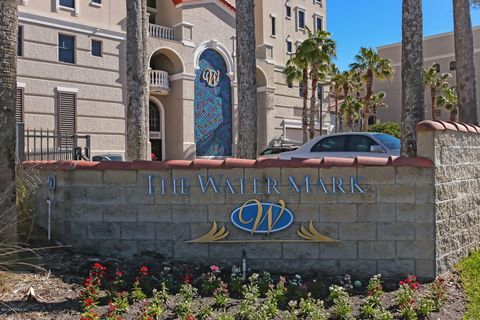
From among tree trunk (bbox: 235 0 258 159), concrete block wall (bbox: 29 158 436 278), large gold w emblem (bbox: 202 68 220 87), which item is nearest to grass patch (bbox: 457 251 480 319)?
concrete block wall (bbox: 29 158 436 278)

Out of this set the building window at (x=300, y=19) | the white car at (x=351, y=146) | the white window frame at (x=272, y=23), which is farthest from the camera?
the building window at (x=300, y=19)

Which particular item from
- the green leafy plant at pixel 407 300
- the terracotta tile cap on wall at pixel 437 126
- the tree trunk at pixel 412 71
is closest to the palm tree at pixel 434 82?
the tree trunk at pixel 412 71

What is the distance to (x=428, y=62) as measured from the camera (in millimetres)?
56438

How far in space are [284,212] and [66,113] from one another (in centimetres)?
1950

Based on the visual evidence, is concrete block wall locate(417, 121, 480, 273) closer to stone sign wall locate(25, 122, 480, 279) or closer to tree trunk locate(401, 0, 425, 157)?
stone sign wall locate(25, 122, 480, 279)

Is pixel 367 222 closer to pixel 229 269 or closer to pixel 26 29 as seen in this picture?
pixel 229 269

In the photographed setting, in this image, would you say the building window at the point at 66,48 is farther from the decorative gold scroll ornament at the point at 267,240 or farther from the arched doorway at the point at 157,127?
the decorative gold scroll ornament at the point at 267,240

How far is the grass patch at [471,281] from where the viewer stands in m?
6.19

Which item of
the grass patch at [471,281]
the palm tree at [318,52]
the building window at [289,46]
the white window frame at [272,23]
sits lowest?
the grass patch at [471,281]

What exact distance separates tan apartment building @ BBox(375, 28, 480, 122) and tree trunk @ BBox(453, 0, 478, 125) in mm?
39287

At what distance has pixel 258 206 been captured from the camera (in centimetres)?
755

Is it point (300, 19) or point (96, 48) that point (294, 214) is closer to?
point (96, 48)

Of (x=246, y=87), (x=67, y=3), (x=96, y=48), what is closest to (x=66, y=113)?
(x=96, y=48)

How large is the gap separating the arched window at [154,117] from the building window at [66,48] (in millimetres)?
6299
